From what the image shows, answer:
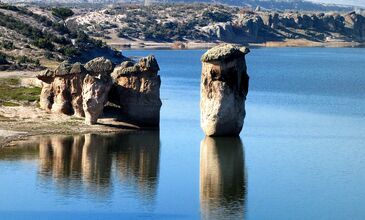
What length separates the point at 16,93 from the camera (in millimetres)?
68188

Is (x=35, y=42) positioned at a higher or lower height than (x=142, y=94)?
higher

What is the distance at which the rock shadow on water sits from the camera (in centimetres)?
4359

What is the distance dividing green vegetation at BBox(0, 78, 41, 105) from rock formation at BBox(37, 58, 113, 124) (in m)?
2.86

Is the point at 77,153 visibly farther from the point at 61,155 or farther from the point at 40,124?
the point at 40,124

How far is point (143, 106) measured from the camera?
60219 mm

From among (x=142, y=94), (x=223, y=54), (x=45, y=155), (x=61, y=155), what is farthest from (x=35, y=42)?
(x=45, y=155)

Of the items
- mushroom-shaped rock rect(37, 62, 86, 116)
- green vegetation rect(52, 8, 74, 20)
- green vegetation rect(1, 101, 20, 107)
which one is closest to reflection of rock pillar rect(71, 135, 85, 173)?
mushroom-shaped rock rect(37, 62, 86, 116)

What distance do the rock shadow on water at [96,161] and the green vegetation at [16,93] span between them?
1089 cm

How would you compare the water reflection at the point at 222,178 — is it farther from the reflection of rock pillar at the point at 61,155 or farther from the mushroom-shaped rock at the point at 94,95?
the mushroom-shaped rock at the point at 94,95

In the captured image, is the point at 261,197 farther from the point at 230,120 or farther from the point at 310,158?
the point at 230,120

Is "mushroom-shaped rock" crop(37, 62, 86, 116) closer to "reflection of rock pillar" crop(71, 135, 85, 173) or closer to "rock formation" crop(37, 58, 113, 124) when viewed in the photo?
"rock formation" crop(37, 58, 113, 124)

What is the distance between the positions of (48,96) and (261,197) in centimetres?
2513

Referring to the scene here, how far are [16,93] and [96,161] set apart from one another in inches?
774

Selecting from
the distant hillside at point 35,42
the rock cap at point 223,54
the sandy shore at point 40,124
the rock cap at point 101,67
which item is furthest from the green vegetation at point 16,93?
the rock cap at point 223,54
